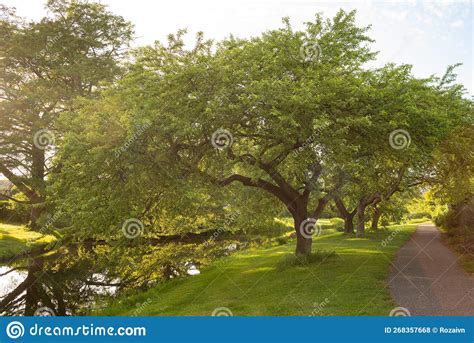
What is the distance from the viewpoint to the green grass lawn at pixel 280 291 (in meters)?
14.6

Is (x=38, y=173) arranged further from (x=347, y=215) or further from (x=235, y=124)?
(x=347, y=215)

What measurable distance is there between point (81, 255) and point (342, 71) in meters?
27.6

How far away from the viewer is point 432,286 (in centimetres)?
1700

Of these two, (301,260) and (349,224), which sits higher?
(301,260)

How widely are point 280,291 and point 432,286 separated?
20.8 feet

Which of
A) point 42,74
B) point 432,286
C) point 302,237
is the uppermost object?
point 42,74

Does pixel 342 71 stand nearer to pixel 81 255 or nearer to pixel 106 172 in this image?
pixel 106 172

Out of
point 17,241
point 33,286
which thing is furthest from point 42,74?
point 33,286

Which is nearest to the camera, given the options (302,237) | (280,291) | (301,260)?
(280,291)

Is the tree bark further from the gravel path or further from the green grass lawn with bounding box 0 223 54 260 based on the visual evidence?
the green grass lawn with bounding box 0 223 54 260

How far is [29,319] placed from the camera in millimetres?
11172

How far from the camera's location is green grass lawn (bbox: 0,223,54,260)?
33.8 metres

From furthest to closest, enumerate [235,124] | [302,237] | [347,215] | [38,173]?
[347,215] → [38,173] → [302,237] → [235,124]


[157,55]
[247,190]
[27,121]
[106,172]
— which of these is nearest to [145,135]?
[106,172]
